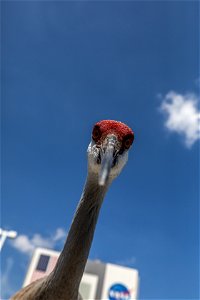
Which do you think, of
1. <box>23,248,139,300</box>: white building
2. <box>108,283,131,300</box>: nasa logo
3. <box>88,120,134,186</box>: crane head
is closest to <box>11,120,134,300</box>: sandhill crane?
<box>88,120,134,186</box>: crane head

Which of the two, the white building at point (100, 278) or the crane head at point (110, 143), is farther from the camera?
the white building at point (100, 278)

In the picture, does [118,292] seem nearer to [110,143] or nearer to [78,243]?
[78,243]

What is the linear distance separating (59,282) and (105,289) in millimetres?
35283

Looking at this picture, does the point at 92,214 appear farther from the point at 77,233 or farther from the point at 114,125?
the point at 114,125

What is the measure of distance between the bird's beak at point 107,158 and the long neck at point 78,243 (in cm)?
61

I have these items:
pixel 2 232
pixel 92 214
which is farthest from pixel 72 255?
pixel 2 232

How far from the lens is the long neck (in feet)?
11.5

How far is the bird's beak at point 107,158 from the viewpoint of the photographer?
2828 mm

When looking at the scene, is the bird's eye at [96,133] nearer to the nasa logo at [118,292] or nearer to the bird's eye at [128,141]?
the bird's eye at [128,141]

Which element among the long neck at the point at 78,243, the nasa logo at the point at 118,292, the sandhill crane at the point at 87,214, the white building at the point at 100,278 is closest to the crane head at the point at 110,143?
the sandhill crane at the point at 87,214

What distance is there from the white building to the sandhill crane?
3322 centimetres

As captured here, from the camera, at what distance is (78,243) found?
3.71 meters

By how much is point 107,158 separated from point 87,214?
3.37ft

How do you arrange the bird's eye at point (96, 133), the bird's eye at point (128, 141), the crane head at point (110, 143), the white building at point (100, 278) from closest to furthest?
the crane head at point (110, 143)
the bird's eye at point (128, 141)
the bird's eye at point (96, 133)
the white building at point (100, 278)
